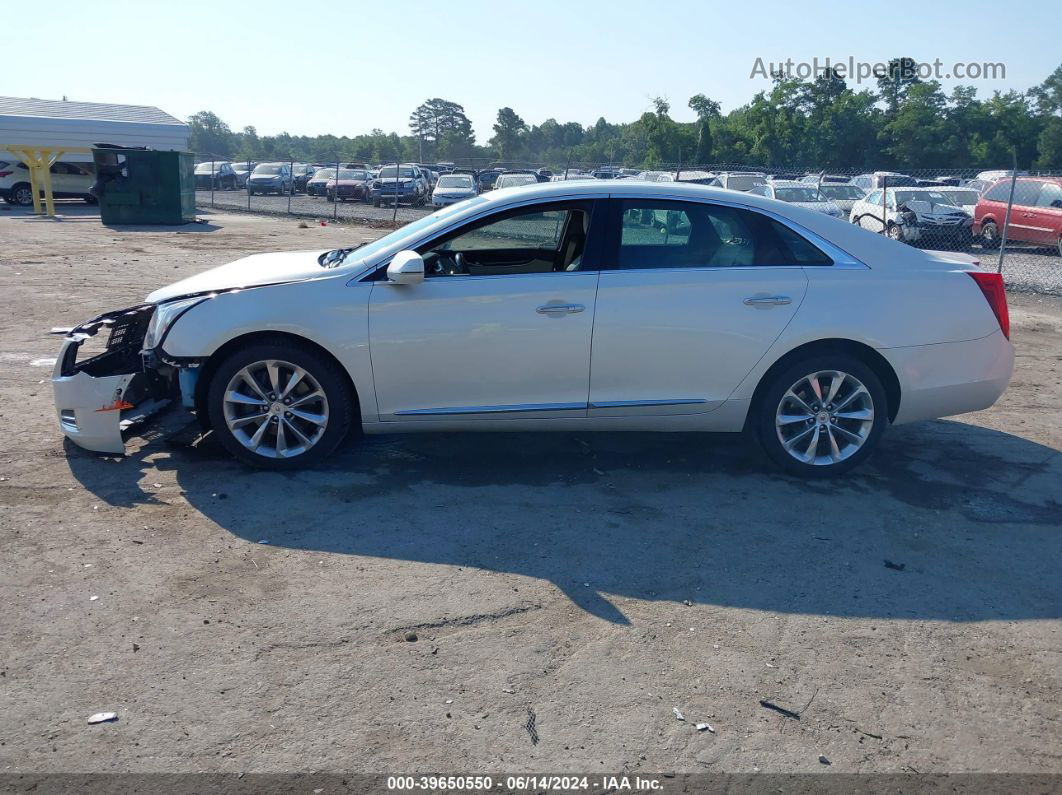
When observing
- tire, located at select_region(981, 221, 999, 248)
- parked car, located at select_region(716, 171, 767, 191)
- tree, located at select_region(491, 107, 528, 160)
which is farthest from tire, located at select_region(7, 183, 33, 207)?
tree, located at select_region(491, 107, 528, 160)

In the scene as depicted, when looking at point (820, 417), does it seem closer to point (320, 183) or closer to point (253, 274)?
point (253, 274)

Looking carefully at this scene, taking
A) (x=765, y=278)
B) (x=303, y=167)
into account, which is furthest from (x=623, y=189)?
(x=303, y=167)

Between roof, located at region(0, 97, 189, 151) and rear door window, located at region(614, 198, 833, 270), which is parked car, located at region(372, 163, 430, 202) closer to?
roof, located at region(0, 97, 189, 151)

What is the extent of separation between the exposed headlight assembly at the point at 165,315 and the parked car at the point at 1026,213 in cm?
1874

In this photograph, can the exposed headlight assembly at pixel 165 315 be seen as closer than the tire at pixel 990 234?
Yes

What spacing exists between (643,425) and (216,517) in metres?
2.44

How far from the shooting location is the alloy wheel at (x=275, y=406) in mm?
5406

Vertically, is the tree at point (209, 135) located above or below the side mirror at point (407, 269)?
above

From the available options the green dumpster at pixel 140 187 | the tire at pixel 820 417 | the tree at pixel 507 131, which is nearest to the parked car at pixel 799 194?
the green dumpster at pixel 140 187

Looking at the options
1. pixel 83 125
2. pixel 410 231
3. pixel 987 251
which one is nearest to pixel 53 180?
pixel 83 125

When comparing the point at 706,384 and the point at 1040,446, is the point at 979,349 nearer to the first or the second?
the point at 1040,446

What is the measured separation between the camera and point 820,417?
5.61 metres

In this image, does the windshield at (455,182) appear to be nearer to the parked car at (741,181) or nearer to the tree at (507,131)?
the parked car at (741,181)

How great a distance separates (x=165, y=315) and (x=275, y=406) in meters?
0.85
